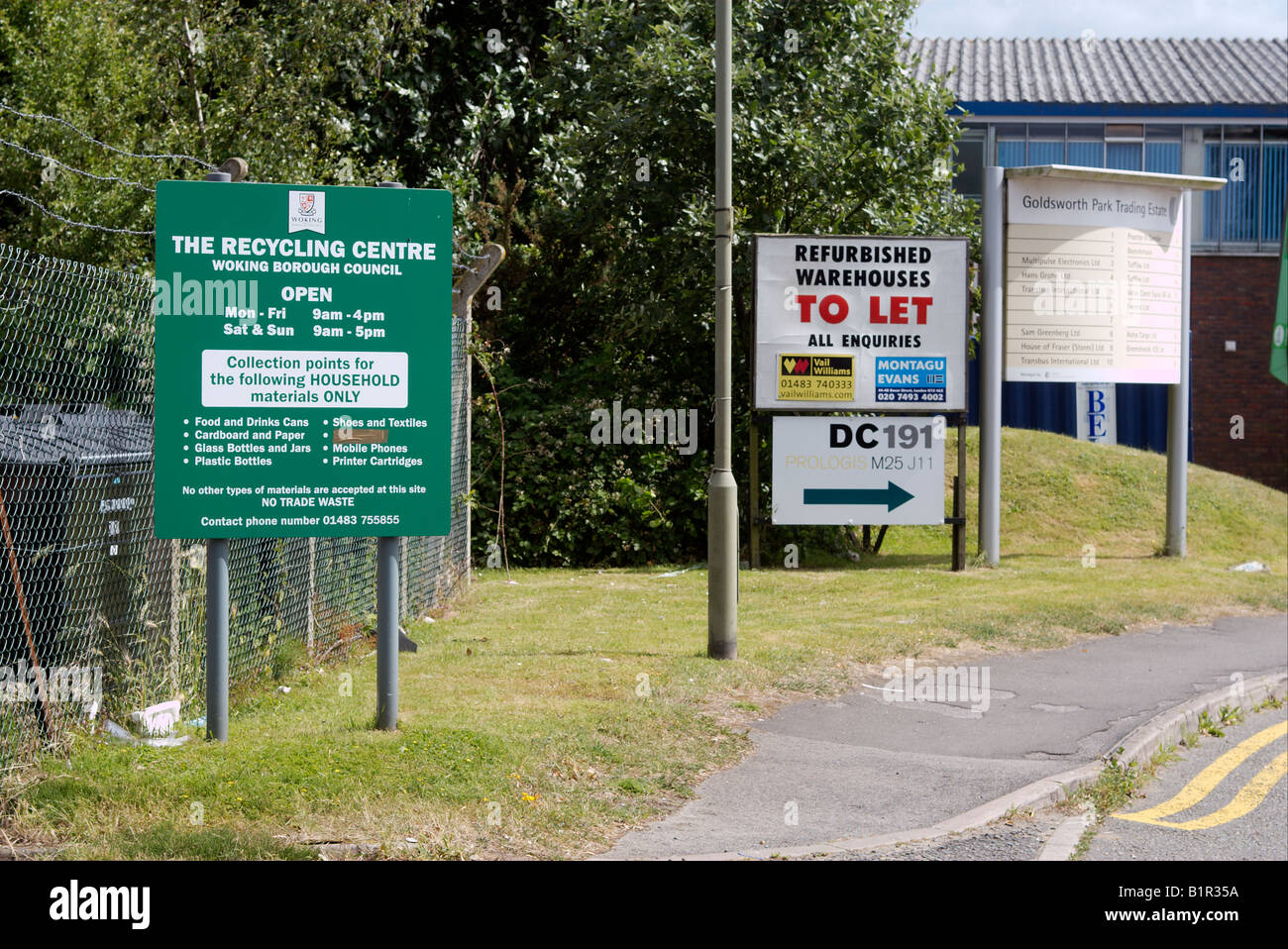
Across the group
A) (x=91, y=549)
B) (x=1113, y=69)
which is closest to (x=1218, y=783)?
(x=91, y=549)

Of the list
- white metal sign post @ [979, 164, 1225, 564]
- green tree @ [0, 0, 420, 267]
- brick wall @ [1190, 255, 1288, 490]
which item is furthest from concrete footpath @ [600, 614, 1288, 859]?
brick wall @ [1190, 255, 1288, 490]

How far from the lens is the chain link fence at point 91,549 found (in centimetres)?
621

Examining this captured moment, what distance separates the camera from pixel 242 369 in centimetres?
677

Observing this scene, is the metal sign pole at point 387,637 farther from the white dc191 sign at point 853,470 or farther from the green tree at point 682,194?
the green tree at point 682,194

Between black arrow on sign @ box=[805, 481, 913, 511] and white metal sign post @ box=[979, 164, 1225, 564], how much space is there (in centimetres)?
181

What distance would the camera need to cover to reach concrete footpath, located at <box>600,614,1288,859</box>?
236 inches

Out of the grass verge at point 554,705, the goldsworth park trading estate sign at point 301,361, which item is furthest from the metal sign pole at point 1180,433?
the goldsworth park trading estate sign at point 301,361

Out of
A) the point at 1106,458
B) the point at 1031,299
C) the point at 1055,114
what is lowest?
the point at 1106,458

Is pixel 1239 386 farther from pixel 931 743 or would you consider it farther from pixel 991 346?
pixel 931 743

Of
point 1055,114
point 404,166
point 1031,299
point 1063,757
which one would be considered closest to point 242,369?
point 1063,757

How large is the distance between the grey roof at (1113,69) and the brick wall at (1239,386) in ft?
14.4
